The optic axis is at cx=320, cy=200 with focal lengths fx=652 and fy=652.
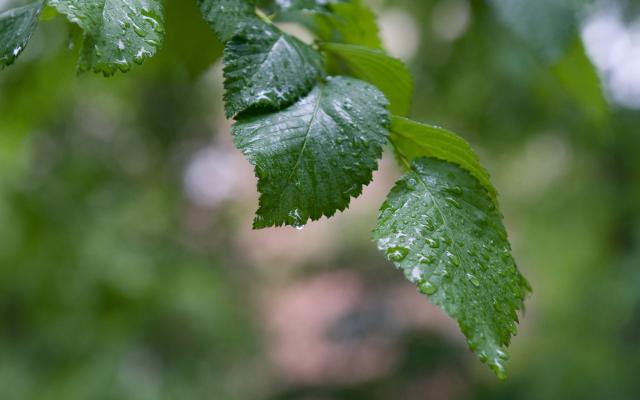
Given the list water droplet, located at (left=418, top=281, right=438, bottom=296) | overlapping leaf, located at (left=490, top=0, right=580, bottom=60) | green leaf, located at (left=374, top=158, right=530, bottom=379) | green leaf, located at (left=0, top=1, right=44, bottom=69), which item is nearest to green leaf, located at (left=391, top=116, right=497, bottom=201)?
green leaf, located at (left=374, top=158, right=530, bottom=379)

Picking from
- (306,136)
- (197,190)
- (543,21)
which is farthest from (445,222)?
(197,190)

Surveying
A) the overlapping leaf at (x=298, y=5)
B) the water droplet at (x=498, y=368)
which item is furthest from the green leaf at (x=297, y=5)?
the water droplet at (x=498, y=368)

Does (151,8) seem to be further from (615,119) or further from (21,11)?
(615,119)

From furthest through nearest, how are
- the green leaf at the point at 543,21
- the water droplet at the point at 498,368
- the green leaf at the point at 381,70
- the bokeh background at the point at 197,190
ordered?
1. the bokeh background at the point at 197,190
2. the green leaf at the point at 543,21
3. the green leaf at the point at 381,70
4. the water droplet at the point at 498,368

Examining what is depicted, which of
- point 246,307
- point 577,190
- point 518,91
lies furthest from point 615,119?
point 246,307

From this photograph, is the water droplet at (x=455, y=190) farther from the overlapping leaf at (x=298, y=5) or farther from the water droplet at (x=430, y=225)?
the overlapping leaf at (x=298, y=5)

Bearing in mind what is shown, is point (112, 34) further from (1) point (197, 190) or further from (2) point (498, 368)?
(1) point (197, 190)
